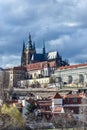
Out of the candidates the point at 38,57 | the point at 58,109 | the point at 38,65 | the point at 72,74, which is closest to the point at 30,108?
the point at 58,109

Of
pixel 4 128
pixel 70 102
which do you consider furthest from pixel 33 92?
pixel 4 128

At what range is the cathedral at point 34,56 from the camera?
17788 cm

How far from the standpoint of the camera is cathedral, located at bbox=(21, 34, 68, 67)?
178 metres

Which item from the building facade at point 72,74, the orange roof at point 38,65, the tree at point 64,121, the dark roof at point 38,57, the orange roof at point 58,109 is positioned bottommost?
the tree at point 64,121

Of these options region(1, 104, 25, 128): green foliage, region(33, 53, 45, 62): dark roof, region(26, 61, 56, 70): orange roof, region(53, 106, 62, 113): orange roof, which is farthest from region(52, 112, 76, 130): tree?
region(33, 53, 45, 62): dark roof

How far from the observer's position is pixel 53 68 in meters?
169

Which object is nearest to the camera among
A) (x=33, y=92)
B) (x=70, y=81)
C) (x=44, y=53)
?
(x=33, y=92)

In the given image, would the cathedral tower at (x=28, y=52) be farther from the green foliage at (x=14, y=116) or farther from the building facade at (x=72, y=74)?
the green foliage at (x=14, y=116)

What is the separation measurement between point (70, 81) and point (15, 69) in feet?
88.9

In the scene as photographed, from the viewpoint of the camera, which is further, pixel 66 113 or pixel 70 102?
pixel 70 102

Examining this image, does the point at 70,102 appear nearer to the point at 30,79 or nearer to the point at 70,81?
the point at 70,81

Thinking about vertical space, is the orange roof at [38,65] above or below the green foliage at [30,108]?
above

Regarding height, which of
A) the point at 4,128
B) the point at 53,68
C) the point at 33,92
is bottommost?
the point at 4,128

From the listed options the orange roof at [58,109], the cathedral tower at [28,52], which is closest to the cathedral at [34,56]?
the cathedral tower at [28,52]
